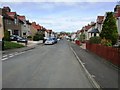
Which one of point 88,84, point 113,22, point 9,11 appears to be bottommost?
point 88,84

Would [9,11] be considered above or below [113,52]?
above

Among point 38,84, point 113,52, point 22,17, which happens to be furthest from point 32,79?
point 22,17

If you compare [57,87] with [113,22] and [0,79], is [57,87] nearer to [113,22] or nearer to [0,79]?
[0,79]

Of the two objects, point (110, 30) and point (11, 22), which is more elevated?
point (11, 22)

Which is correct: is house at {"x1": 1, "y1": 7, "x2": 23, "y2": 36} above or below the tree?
above

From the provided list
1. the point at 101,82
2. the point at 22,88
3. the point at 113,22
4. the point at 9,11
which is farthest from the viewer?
the point at 9,11

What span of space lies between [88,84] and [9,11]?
217 feet

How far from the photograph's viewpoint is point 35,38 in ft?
247

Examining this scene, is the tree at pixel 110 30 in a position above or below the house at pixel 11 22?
below

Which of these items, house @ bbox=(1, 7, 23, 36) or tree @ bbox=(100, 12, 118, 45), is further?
house @ bbox=(1, 7, 23, 36)

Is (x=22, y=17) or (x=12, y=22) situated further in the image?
(x=22, y=17)

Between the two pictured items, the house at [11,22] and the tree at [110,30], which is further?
the house at [11,22]

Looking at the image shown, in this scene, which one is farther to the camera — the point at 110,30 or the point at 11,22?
the point at 11,22

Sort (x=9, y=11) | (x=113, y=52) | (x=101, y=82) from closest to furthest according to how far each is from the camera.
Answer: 1. (x=101, y=82)
2. (x=113, y=52)
3. (x=9, y=11)
